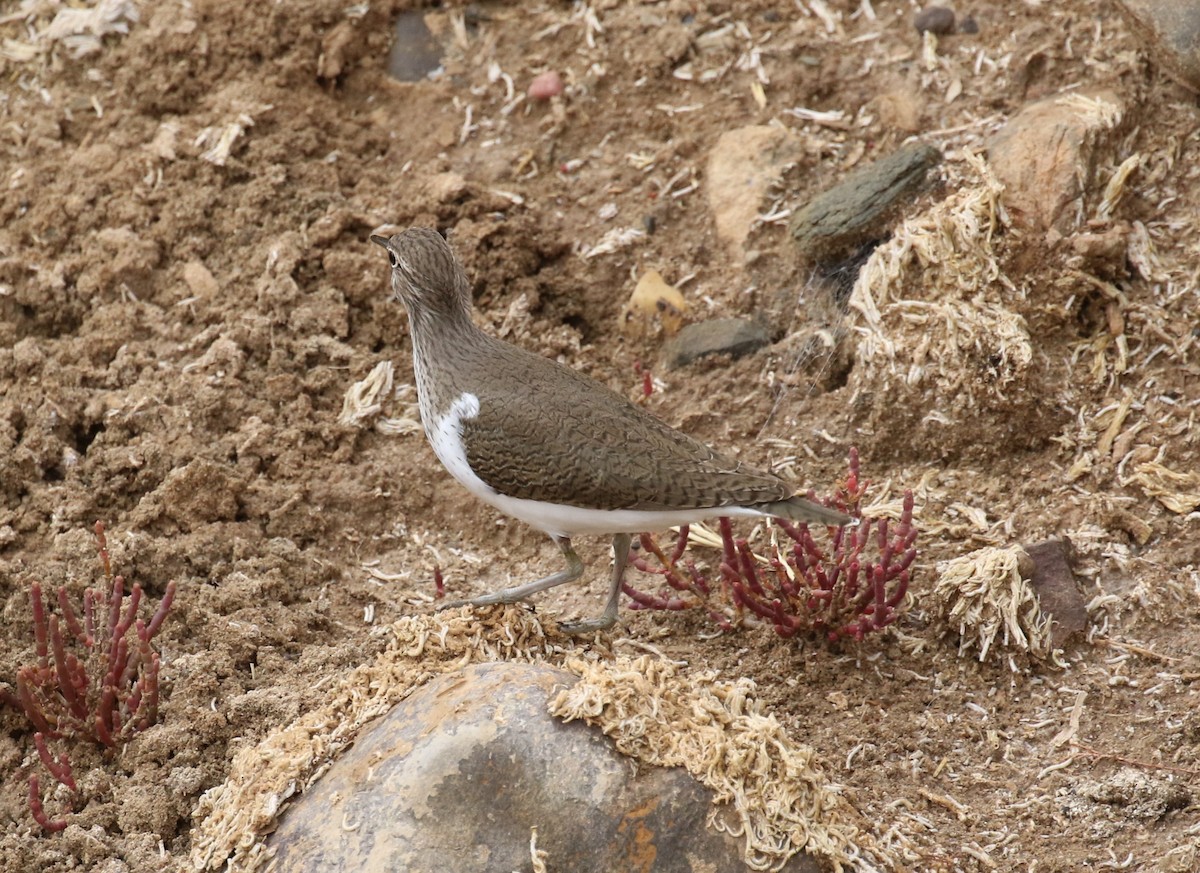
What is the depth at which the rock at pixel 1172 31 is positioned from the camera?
7391 millimetres

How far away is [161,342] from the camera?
26.0 ft

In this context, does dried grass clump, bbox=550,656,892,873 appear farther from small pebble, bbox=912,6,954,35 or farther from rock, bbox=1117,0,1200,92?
small pebble, bbox=912,6,954,35

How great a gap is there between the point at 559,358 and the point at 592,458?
2.11 meters

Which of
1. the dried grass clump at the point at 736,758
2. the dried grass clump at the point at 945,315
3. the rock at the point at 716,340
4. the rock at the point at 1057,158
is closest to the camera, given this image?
the dried grass clump at the point at 736,758

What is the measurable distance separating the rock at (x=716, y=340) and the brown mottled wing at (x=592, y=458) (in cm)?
163

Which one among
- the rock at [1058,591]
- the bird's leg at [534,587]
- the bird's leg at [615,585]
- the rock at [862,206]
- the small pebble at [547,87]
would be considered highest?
the small pebble at [547,87]

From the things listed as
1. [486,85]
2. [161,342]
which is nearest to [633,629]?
[161,342]

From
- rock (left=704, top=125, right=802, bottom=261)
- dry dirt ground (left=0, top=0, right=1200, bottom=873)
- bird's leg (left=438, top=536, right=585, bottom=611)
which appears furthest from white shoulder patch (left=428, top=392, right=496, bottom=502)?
rock (left=704, top=125, right=802, bottom=261)

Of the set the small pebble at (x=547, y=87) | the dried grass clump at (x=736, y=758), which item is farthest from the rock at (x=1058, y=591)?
the small pebble at (x=547, y=87)

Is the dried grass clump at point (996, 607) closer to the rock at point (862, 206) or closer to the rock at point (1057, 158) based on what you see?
the rock at point (1057, 158)

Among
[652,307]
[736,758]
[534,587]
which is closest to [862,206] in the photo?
[652,307]

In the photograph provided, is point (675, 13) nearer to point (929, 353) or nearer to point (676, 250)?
point (676, 250)

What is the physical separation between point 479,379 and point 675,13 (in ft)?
12.7

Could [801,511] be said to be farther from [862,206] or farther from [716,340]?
[862,206]
